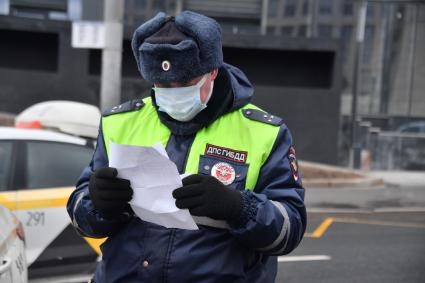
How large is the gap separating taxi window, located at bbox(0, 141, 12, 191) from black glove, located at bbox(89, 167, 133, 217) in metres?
2.80

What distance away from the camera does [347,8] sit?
68.2 feet

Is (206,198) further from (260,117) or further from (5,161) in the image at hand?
(5,161)

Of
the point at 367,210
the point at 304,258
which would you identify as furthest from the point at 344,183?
the point at 304,258

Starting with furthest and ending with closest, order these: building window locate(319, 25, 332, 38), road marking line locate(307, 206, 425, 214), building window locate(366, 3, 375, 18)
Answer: building window locate(366, 3, 375, 18) → building window locate(319, 25, 332, 38) → road marking line locate(307, 206, 425, 214)

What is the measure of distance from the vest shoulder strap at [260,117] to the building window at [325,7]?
19.5 metres

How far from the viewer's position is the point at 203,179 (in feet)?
5.15

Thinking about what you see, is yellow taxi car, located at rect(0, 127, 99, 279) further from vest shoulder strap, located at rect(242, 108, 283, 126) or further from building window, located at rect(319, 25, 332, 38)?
building window, located at rect(319, 25, 332, 38)

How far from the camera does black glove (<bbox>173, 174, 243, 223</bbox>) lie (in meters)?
1.56

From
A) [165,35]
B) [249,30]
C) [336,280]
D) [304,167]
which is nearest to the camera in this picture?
[165,35]

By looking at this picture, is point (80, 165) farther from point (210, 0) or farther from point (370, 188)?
point (210, 0)

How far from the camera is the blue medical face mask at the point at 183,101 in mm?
1784


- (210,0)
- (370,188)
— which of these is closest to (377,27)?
(210,0)

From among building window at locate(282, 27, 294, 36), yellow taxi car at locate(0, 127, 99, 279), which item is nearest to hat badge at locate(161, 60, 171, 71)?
yellow taxi car at locate(0, 127, 99, 279)

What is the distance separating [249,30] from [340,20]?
12.2ft
